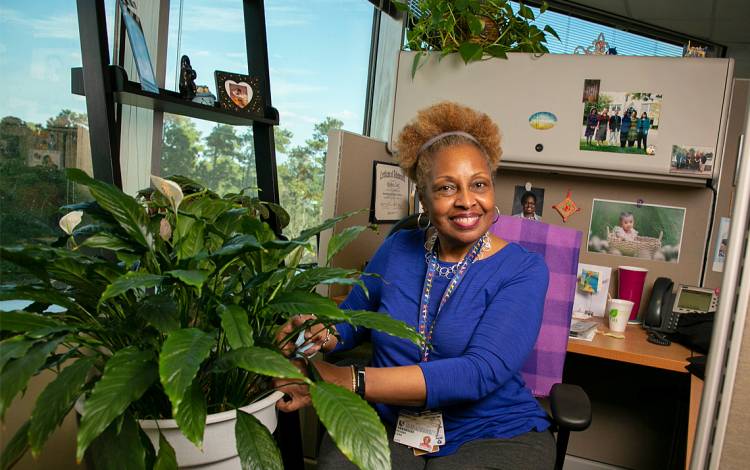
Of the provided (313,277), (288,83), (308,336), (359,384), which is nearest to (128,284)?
(313,277)

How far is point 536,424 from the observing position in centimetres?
137

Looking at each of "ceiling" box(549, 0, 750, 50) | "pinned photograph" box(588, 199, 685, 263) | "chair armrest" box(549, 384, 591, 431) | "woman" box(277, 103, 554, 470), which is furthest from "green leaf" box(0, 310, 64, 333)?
"ceiling" box(549, 0, 750, 50)

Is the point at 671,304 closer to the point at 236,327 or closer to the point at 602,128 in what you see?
the point at 602,128

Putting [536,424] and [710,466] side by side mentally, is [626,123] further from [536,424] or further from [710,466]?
[710,466]

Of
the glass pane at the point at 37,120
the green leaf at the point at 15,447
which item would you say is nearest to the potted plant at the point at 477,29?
the glass pane at the point at 37,120

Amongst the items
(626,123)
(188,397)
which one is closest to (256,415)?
(188,397)

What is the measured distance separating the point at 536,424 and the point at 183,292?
0.91 m

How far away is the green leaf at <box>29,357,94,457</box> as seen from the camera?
65 cm

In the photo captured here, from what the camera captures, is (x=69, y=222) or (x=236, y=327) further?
(x=69, y=222)

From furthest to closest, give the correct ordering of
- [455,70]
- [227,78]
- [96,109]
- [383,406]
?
[455,70] → [227,78] → [383,406] → [96,109]

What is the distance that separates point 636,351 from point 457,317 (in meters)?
0.68

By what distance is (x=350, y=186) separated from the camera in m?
2.07

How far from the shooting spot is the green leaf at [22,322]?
2.41ft

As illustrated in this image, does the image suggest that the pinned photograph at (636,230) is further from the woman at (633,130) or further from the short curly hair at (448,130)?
the short curly hair at (448,130)
